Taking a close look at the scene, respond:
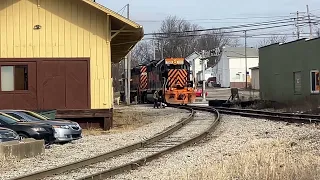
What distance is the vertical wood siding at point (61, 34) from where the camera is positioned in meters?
23.2

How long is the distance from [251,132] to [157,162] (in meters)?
7.61

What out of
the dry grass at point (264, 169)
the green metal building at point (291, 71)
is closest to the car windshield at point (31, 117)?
the dry grass at point (264, 169)

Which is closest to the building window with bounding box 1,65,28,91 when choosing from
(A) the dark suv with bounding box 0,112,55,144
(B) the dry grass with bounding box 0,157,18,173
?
(A) the dark suv with bounding box 0,112,55,144

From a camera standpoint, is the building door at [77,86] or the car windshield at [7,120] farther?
the building door at [77,86]

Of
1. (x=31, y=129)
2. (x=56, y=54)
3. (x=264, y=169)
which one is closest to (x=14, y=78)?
(x=56, y=54)

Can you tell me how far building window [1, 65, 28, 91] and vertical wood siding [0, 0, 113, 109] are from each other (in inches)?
22.8

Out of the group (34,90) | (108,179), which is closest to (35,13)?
(34,90)

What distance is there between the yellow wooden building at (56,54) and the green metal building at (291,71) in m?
15.9

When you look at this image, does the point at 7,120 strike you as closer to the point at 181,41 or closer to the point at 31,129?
the point at 31,129

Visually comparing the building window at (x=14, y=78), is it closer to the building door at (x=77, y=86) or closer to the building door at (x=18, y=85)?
the building door at (x=18, y=85)

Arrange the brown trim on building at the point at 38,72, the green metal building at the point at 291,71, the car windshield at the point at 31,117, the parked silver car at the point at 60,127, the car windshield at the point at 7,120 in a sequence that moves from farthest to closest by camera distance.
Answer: the green metal building at the point at 291,71
the brown trim on building at the point at 38,72
the car windshield at the point at 31,117
the parked silver car at the point at 60,127
the car windshield at the point at 7,120

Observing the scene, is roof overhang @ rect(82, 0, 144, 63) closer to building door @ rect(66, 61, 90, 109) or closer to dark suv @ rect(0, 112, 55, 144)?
building door @ rect(66, 61, 90, 109)

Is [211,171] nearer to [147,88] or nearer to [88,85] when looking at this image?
[88,85]

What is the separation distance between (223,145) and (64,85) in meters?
10.1
